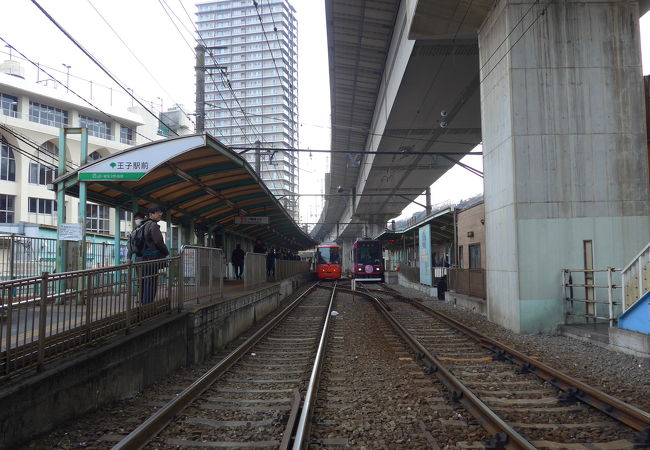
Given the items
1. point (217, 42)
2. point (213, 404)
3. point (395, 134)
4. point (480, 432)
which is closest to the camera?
point (480, 432)

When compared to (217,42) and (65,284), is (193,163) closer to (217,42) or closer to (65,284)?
(65,284)

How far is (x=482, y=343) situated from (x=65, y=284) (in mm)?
7297

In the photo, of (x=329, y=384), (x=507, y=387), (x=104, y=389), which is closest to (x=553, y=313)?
(x=507, y=387)

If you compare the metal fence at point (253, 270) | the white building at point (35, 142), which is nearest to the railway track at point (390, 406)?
the metal fence at point (253, 270)

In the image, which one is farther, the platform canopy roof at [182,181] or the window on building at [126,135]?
the window on building at [126,135]

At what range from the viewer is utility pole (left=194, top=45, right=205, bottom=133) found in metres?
15.3

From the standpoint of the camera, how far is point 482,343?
30.4 ft

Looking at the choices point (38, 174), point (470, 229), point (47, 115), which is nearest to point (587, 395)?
point (470, 229)

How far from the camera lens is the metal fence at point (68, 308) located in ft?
13.9

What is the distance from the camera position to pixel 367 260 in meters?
33.2

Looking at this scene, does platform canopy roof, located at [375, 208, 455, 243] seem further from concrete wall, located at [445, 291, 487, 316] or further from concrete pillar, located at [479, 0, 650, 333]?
concrete pillar, located at [479, 0, 650, 333]

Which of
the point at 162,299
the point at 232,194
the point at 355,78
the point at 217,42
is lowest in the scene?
the point at 162,299

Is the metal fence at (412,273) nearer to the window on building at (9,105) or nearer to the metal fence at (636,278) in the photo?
the metal fence at (636,278)

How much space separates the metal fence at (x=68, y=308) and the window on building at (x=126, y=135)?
4524cm
